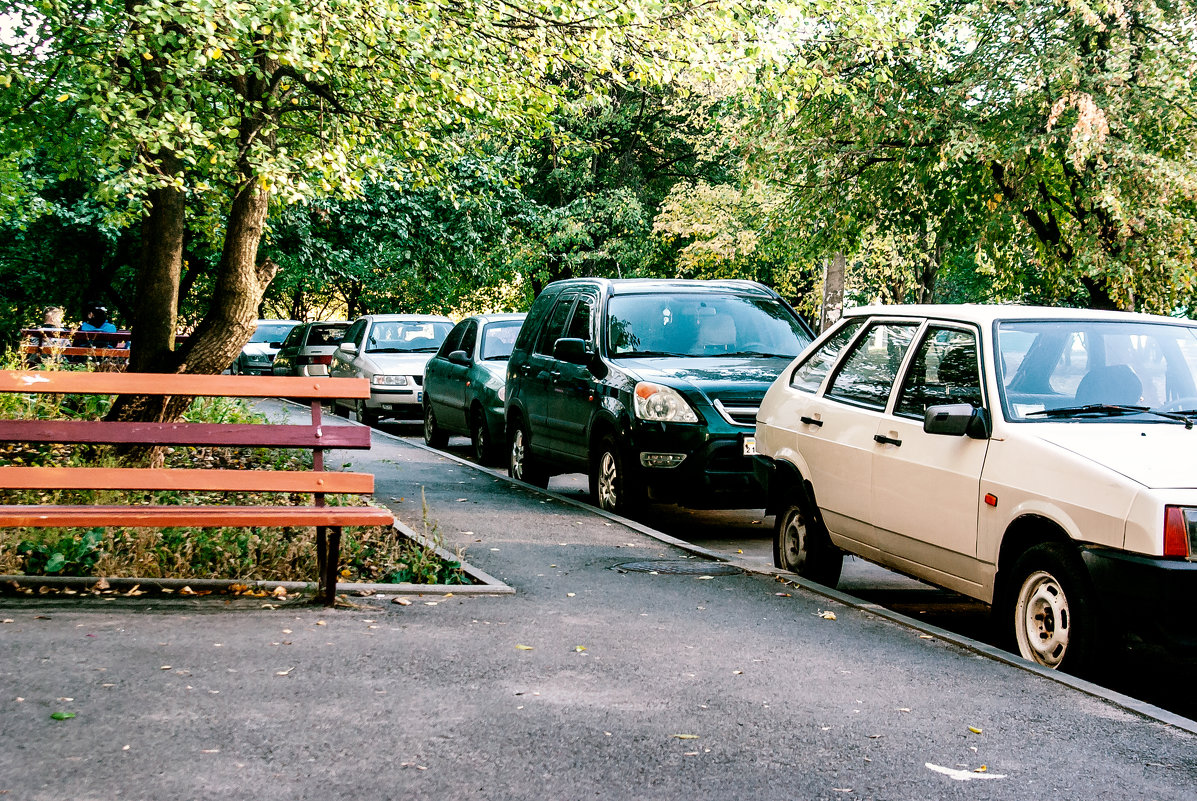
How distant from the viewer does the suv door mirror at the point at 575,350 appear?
11023mm

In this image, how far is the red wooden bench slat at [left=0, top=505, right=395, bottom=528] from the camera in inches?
231

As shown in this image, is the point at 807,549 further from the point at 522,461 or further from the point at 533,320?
the point at 533,320

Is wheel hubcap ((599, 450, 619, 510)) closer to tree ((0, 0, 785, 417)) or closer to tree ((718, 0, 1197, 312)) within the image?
tree ((0, 0, 785, 417))

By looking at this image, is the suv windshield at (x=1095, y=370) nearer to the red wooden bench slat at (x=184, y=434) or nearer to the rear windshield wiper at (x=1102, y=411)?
the rear windshield wiper at (x=1102, y=411)

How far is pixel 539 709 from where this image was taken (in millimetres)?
4852

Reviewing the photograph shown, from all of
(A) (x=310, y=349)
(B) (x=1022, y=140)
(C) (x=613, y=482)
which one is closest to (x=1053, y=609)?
(C) (x=613, y=482)

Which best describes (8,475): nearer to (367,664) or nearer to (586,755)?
(367,664)

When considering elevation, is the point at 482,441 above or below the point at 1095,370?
below

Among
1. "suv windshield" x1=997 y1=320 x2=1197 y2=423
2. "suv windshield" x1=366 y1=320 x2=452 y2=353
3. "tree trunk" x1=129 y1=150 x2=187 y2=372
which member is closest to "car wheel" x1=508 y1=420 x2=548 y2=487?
"tree trunk" x1=129 y1=150 x2=187 y2=372

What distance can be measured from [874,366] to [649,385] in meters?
2.94

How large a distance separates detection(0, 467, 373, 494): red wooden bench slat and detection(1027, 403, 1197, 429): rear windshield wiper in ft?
10.5

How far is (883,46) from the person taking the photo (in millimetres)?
18031

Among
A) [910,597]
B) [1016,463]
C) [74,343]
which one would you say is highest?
[1016,463]

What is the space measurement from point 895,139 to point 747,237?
17.9 m
